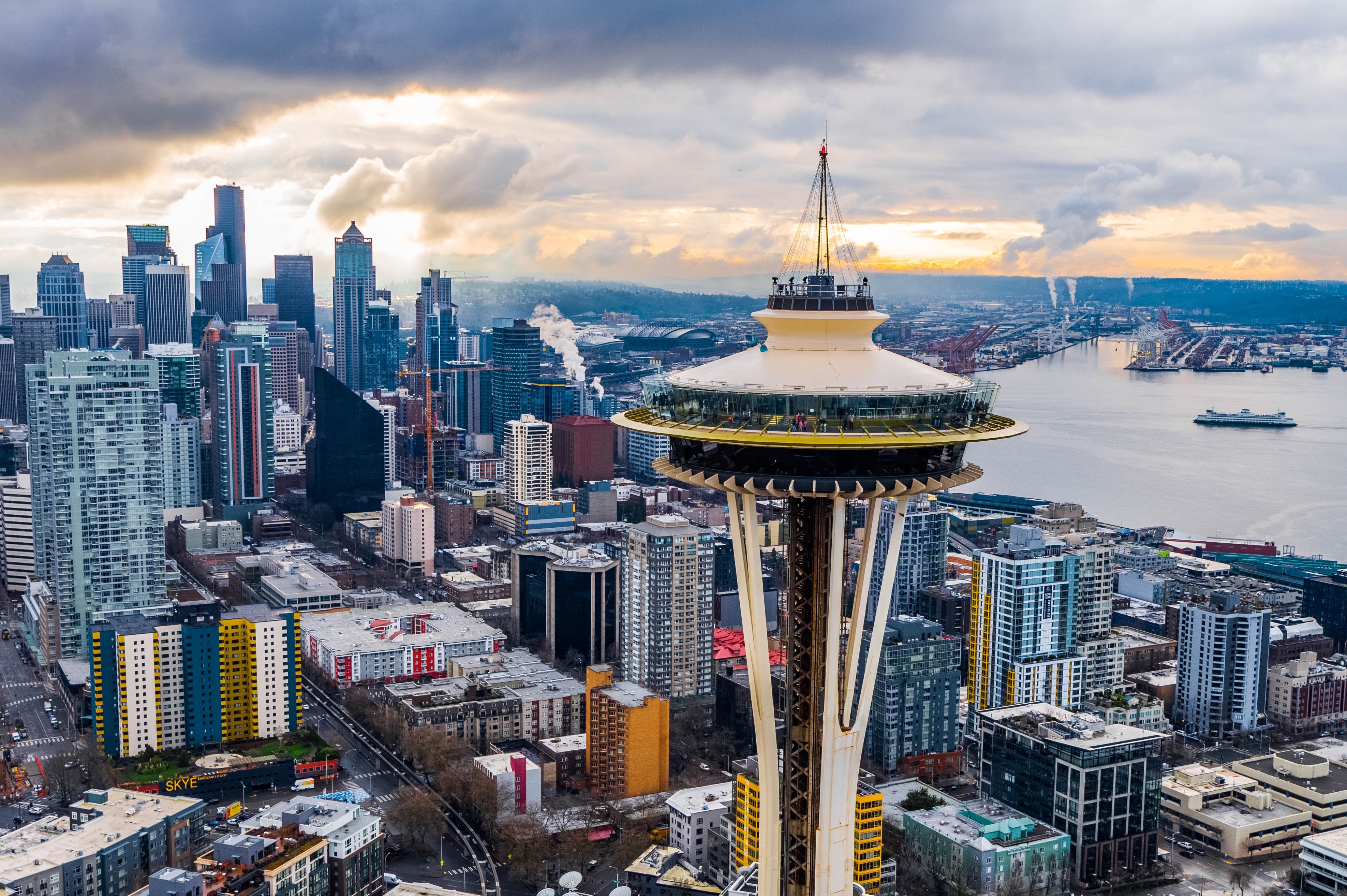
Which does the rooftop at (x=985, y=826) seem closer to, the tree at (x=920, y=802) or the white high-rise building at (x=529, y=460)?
the tree at (x=920, y=802)

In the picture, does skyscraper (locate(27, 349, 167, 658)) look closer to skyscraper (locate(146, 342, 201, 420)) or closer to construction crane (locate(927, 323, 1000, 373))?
construction crane (locate(927, 323, 1000, 373))

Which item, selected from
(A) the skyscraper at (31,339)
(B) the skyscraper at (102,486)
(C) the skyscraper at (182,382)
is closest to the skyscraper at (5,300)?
(A) the skyscraper at (31,339)

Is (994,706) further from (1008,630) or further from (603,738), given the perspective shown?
(603,738)

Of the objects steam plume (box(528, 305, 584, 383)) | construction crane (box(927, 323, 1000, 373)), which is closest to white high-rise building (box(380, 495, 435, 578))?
construction crane (box(927, 323, 1000, 373))

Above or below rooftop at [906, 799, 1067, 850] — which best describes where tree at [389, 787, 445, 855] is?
below

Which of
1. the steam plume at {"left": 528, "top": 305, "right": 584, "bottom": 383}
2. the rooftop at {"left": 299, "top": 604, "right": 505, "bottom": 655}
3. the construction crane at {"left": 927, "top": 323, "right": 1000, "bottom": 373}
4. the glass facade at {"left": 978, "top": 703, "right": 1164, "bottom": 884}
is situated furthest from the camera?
the steam plume at {"left": 528, "top": 305, "right": 584, "bottom": 383}

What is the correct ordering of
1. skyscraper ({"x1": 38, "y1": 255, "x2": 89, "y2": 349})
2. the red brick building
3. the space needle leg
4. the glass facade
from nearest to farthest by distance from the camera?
the space needle leg, the glass facade, the red brick building, skyscraper ({"x1": 38, "y1": 255, "x2": 89, "y2": 349})
